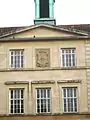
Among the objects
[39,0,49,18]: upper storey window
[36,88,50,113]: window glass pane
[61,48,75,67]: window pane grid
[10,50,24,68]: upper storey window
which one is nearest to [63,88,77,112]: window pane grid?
[36,88,50,113]: window glass pane

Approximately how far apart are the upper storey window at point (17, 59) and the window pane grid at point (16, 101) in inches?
74.9

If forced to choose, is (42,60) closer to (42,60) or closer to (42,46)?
(42,60)

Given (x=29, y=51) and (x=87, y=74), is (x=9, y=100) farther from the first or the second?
(x=87, y=74)

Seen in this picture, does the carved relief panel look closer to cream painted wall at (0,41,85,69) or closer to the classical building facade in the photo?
the classical building facade

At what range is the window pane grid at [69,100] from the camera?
27.7 m

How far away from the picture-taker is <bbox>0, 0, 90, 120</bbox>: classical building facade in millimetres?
27609

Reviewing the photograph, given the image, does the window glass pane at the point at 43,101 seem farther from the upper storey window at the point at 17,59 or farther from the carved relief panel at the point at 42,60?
the upper storey window at the point at 17,59

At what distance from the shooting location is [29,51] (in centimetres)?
2886

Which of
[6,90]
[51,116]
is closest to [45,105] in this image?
[51,116]

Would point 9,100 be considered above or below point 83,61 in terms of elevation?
below

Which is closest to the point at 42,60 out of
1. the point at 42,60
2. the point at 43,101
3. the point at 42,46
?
the point at 42,60

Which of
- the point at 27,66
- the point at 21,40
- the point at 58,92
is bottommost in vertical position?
the point at 58,92

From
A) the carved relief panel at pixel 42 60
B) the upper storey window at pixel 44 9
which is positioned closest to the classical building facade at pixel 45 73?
the carved relief panel at pixel 42 60

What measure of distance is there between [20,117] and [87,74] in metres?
5.70
